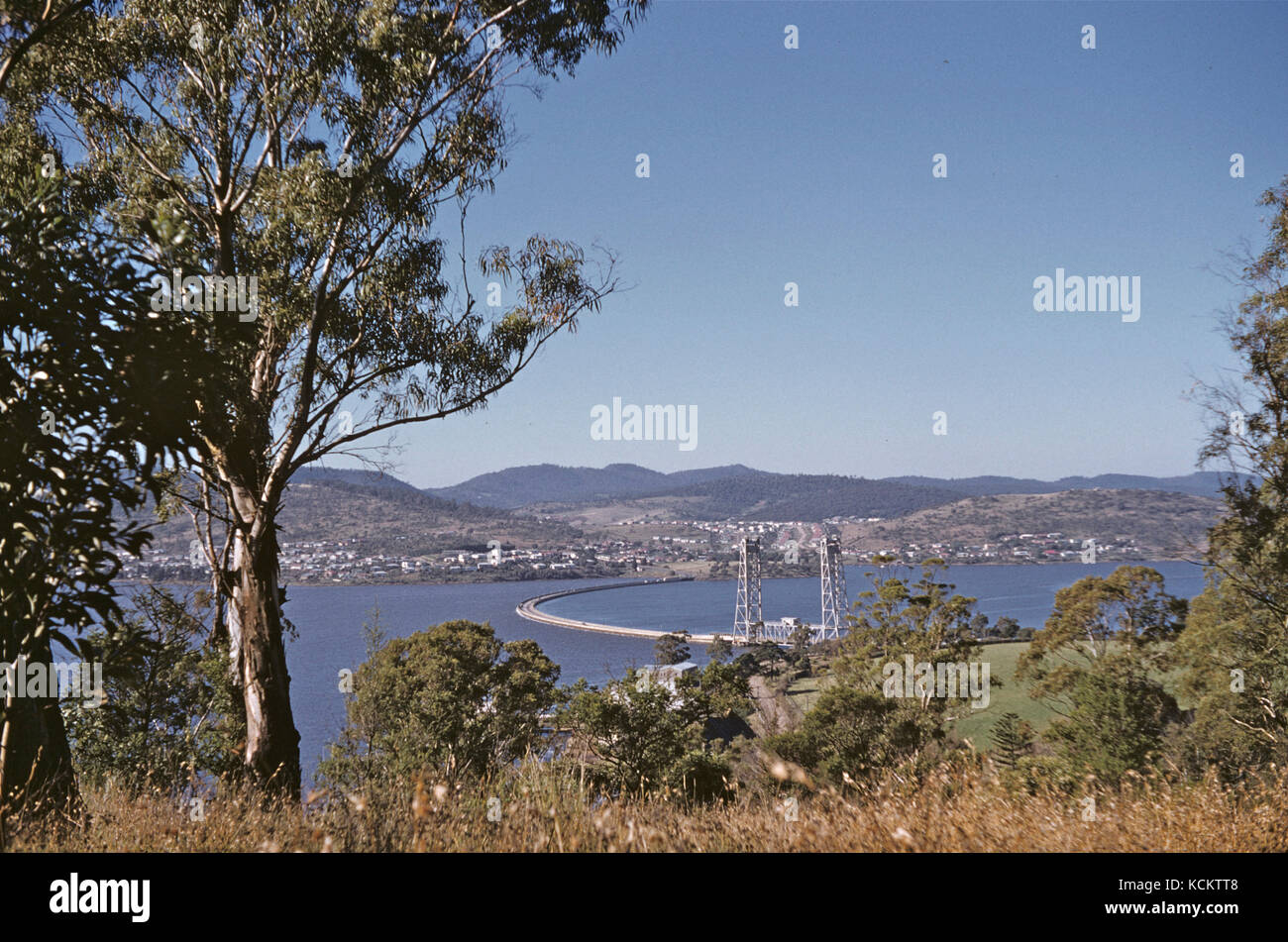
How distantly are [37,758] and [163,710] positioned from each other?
32.0 ft

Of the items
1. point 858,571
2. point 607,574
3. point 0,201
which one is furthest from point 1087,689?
point 858,571

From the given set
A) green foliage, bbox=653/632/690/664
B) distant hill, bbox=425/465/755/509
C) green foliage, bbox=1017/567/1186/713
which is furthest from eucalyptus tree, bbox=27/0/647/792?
distant hill, bbox=425/465/755/509

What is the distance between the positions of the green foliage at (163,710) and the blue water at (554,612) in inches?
264

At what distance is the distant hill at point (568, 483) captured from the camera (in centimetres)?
13050

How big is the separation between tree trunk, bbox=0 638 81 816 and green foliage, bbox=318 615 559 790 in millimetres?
9885

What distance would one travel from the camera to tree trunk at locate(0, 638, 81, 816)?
3986 millimetres

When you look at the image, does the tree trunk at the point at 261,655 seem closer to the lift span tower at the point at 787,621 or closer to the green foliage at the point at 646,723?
the green foliage at the point at 646,723

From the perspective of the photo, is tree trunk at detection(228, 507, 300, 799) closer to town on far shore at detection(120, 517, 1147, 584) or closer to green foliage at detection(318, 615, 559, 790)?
town on far shore at detection(120, 517, 1147, 584)

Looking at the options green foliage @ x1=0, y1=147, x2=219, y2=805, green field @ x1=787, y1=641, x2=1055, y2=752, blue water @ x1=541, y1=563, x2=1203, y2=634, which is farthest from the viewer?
blue water @ x1=541, y1=563, x2=1203, y2=634

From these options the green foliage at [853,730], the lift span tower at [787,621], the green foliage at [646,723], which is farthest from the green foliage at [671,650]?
the green foliage at [646,723]

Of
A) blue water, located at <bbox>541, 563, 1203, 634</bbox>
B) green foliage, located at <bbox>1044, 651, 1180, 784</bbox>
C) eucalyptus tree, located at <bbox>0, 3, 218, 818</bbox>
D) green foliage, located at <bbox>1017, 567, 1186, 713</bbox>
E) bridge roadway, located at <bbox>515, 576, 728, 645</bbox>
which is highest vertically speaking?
eucalyptus tree, located at <bbox>0, 3, 218, 818</bbox>

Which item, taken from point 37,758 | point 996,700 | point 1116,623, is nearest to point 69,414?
point 37,758

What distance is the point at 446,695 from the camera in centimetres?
1706
